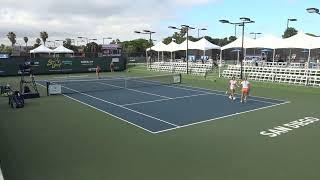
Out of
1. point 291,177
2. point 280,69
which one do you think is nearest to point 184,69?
point 280,69

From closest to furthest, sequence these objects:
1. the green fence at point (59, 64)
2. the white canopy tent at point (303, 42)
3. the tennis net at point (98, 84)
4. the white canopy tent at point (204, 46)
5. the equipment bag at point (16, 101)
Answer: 1. the equipment bag at point (16, 101)
2. the tennis net at point (98, 84)
3. the white canopy tent at point (303, 42)
4. the green fence at point (59, 64)
5. the white canopy tent at point (204, 46)

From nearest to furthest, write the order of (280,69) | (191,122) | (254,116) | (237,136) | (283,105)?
(237,136), (191,122), (254,116), (283,105), (280,69)

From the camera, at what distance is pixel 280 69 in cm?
3272

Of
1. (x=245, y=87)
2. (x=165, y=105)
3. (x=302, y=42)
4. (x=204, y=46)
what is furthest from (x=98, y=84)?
(x=302, y=42)

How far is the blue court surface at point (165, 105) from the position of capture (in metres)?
15.8

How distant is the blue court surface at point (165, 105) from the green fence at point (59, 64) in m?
17.3

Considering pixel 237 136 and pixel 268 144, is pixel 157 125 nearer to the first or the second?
pixel 237 136

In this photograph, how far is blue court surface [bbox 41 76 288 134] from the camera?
15.8 m

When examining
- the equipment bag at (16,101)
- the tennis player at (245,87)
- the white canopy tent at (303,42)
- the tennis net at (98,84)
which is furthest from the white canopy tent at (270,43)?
the equipment bag at (16,101)

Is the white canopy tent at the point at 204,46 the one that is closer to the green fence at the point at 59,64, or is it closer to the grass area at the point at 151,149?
the green fence at the point at 59,64

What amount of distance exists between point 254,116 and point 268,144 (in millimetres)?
4876

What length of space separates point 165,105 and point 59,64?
28272 millimetres

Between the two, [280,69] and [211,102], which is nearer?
[211,102]

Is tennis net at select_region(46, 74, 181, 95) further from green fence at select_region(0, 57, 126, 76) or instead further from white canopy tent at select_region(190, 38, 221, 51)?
green fence at select_region(0, 57, 126, 76)
